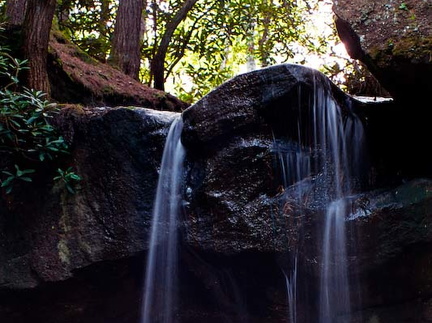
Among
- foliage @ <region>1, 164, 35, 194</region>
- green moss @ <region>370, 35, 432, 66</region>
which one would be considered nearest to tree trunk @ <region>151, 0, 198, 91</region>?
foliage @ <region>1, 164, 35, 194</region>

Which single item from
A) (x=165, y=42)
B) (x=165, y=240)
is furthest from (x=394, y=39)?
(x=165, y=42)

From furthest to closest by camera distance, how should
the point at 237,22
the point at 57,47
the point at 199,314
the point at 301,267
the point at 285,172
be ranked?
1. the point at 237,22
2. the point at 57,47
3. the point at 199,314
4. the point at 285,172
5. the point at 301,267

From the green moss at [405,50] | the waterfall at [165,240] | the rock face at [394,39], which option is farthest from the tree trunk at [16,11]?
the green moss at [405,50]

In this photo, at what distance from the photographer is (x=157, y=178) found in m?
4.30

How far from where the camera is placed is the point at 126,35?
7.31 meters

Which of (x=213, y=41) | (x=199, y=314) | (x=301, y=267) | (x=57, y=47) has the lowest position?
(x=199, y=314)

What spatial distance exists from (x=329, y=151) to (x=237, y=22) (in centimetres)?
539

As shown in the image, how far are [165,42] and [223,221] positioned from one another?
4.58 meters

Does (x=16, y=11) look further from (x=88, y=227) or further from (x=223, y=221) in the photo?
(x=223, y=221)

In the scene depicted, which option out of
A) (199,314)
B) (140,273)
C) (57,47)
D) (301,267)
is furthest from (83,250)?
(57,47)

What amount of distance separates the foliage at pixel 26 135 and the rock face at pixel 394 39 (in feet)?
9.11

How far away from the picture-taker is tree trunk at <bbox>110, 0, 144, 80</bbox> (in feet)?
24.0

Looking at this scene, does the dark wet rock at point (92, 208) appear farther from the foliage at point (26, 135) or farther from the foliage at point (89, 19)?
the foliage at point (89, 19)

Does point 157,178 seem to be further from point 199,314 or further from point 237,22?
point 237,22
